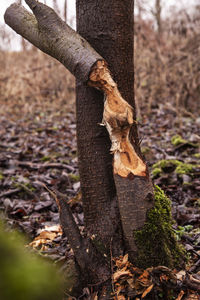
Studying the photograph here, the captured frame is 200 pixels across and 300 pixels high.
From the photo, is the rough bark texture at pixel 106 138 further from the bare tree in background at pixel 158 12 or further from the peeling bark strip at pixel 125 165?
the bare tree in background at pixel 158 12

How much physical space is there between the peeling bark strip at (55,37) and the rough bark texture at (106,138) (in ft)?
0.45

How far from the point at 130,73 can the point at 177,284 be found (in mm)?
1177

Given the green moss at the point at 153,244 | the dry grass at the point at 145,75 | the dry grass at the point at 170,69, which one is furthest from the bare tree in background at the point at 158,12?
the green moss at the point at 153,244

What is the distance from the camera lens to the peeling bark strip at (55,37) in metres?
1.58

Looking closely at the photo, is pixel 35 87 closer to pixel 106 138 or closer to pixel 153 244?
pixel 106 138

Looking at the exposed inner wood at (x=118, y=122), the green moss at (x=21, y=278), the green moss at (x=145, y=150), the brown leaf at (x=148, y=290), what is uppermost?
the exposed inner wood at (x=118, y=122)

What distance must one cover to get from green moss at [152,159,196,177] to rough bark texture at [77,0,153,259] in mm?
1572

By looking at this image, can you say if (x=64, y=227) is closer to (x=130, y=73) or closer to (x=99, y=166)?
(x=99, y=166)

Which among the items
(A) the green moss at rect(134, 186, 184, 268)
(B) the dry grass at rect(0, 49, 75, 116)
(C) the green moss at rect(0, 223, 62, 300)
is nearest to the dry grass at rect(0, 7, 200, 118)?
(B) the dry grass at rect(0, 49, 75, 116)

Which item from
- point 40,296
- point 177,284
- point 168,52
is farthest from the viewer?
point 168,52

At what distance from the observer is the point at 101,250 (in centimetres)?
181

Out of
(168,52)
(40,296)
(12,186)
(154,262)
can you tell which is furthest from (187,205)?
(168,52)

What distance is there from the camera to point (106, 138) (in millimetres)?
1810

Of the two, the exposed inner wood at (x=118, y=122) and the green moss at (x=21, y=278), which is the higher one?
the exposed inner wood at (x=118, y=122)
